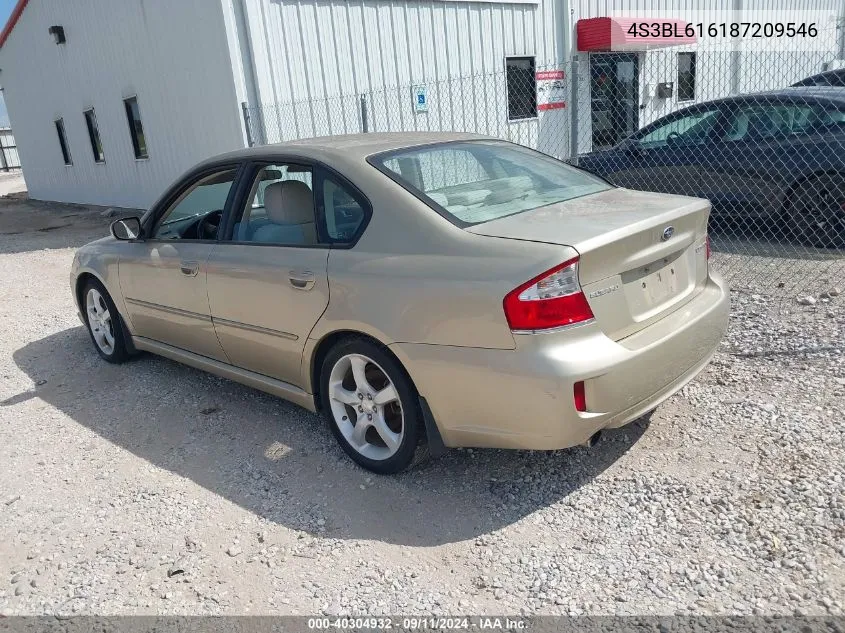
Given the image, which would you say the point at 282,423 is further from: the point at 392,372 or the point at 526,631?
the point at 526,631

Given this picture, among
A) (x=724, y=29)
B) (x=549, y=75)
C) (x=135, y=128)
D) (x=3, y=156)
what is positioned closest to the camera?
(x=549, y=75)

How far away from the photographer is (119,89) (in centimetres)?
1332

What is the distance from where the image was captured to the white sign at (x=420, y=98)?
438 inches

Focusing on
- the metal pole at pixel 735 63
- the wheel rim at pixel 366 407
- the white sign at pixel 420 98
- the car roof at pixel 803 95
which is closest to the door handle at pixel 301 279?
the wheel rim at pixel 366 407

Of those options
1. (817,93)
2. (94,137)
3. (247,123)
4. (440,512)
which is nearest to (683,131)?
(817,93)

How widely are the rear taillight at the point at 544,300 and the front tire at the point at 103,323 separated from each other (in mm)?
3476

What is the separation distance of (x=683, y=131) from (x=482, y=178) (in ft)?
14.8

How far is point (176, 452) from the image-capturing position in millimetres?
3770

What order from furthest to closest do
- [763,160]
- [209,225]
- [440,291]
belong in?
[763,160]
[209,225]
[440,291]

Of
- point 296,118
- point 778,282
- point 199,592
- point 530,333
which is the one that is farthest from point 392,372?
point 296,118

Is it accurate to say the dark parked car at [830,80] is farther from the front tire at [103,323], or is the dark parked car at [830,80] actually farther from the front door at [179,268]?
the front tire at [103,323]

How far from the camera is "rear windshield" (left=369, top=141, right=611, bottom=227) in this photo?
3162 mm

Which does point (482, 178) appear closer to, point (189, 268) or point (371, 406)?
point (371, 406)

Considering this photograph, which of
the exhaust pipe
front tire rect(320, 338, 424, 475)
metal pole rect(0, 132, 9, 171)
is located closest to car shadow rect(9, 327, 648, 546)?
front tire rect(320, 338, 424, 475)
